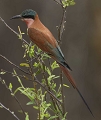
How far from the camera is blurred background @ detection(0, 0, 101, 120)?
2.44 meters

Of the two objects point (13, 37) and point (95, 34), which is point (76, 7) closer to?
point (95, 34)

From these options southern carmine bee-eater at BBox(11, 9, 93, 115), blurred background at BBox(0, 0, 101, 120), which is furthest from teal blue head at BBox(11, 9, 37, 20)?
blurred background at BBox(0, 0, 101, 120)

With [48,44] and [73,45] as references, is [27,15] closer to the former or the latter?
[48,44]

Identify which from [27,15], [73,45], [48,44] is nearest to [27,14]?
[27,15]

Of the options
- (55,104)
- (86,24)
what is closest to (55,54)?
(55,104)

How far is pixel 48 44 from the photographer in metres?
1.10

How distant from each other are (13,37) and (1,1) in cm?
27

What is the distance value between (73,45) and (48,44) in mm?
1441

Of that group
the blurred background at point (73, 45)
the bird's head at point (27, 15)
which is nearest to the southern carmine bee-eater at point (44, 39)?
the bird's head at point (27, 15)

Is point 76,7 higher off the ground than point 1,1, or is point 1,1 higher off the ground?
point 1,1

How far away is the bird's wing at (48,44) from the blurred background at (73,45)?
1.29m

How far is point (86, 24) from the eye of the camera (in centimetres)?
257

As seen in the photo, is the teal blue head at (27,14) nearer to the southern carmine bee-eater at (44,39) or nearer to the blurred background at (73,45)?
→ the southern carmine bee-eater at (44,39)

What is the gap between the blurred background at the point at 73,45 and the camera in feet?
7.99
